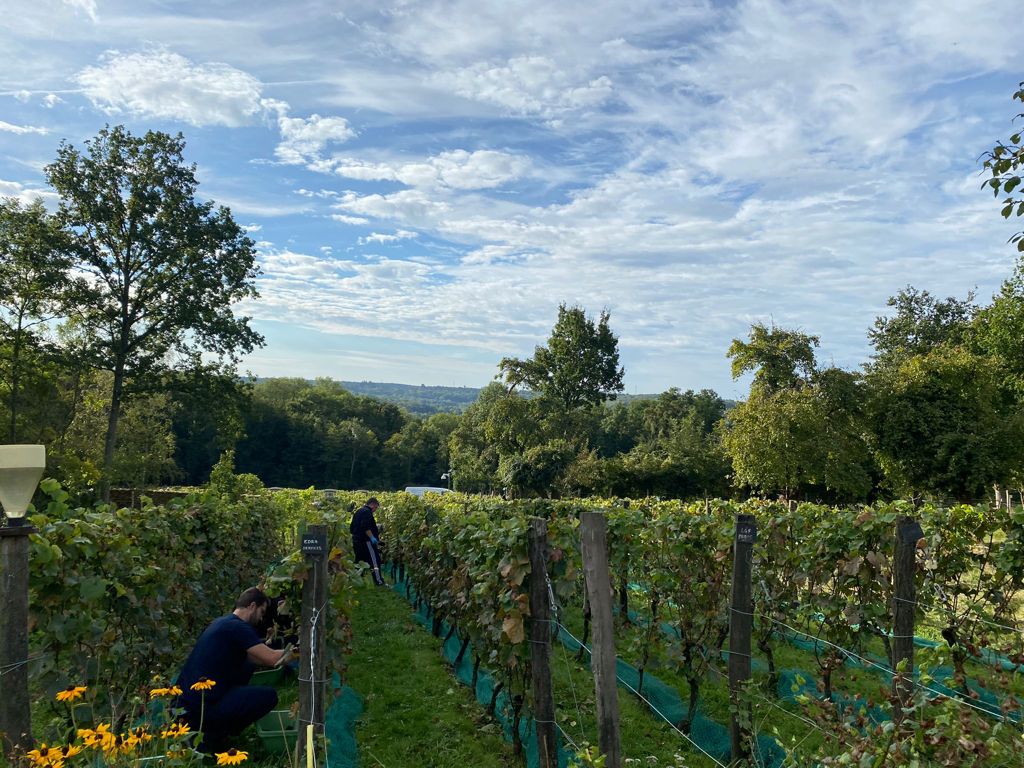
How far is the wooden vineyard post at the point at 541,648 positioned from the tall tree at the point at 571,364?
36.2 m

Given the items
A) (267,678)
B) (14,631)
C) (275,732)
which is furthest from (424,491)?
(14,631)

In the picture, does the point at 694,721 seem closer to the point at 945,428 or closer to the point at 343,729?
the point at 343,729

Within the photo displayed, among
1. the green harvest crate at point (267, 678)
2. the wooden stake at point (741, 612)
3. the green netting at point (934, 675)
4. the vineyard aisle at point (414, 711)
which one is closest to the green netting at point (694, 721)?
the wooden stake at point (741, 612)

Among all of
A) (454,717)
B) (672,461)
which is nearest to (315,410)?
(672,461)

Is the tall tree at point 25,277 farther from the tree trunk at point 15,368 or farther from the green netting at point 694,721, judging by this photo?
the green netting at point 694,721

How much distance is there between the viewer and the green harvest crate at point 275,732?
429 cm

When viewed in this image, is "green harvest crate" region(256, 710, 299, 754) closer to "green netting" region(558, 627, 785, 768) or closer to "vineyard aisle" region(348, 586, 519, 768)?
"vineyard aisle" region(348, 586, 519, 768)

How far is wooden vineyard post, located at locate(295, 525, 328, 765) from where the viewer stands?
369 cm

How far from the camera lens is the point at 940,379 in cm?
2508

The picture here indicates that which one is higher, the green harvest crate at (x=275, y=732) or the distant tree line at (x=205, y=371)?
the distant tree line at (x=205, y=371)

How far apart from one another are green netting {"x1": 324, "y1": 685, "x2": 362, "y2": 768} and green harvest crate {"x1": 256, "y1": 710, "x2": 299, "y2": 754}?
0.22m

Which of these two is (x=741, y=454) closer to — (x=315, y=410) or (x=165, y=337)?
(x=165, y=337)

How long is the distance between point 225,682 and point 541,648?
1895 mm

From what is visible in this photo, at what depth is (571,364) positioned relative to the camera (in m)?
40.8
